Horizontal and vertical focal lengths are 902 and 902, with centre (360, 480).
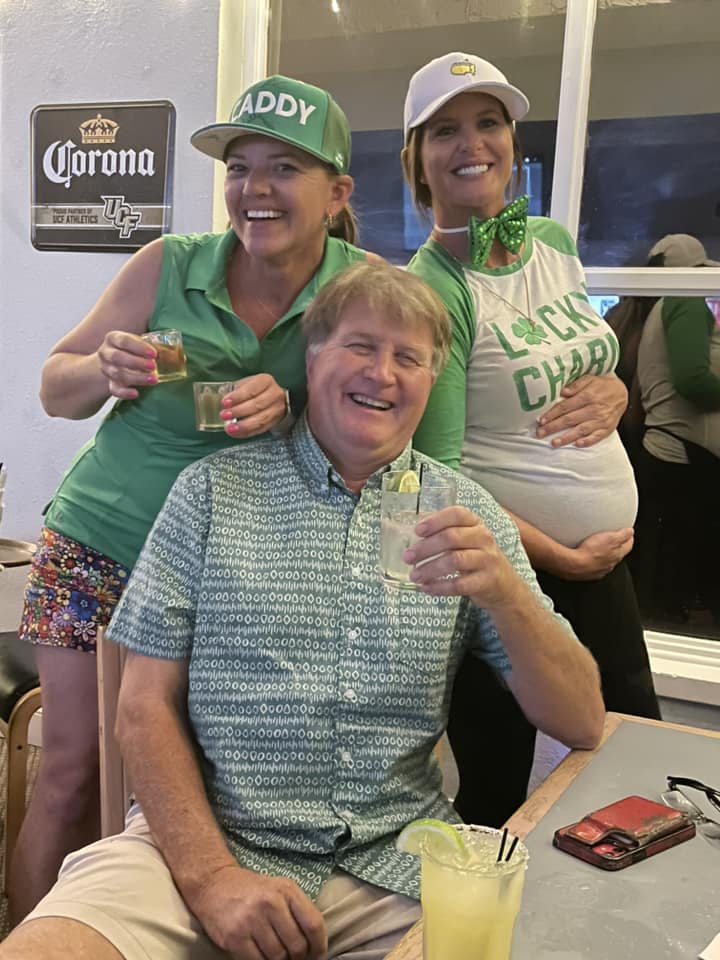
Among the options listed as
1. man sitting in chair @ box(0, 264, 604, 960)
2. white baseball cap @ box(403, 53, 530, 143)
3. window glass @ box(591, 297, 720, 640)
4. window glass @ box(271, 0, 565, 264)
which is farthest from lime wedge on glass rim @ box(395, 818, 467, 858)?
window glass @ box(271, 0, 565, 264)

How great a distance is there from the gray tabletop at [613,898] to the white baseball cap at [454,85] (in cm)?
122

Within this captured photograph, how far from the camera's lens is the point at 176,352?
5.14 feet

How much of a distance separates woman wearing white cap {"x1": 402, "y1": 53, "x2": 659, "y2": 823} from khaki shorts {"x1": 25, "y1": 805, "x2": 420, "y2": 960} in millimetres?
576

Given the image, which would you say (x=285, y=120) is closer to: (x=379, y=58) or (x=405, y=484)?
(x=405, y=484)

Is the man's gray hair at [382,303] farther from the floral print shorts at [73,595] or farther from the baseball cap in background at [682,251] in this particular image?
the baseball cap in background at [682,251]

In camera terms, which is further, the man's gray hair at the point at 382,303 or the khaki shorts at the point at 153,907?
the man's gray hair at the point at 382,303

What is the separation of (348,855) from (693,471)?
1.67m

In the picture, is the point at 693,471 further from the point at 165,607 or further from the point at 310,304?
the point at 165,607

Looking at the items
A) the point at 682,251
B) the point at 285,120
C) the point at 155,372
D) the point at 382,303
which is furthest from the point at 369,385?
the point at 682,251

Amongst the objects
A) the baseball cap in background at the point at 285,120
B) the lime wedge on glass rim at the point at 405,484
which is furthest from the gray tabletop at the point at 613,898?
the baseball cap in background at the point at 285,120

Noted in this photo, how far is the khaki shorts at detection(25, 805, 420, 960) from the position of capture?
113 cm

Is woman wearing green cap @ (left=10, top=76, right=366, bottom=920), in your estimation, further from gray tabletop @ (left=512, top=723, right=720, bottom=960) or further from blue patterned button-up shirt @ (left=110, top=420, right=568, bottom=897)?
gray tabletop @ (left=512, top=723, right=720, bottom=960)

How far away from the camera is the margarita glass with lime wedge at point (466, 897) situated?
0.83 meters

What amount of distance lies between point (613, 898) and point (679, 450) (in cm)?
179
